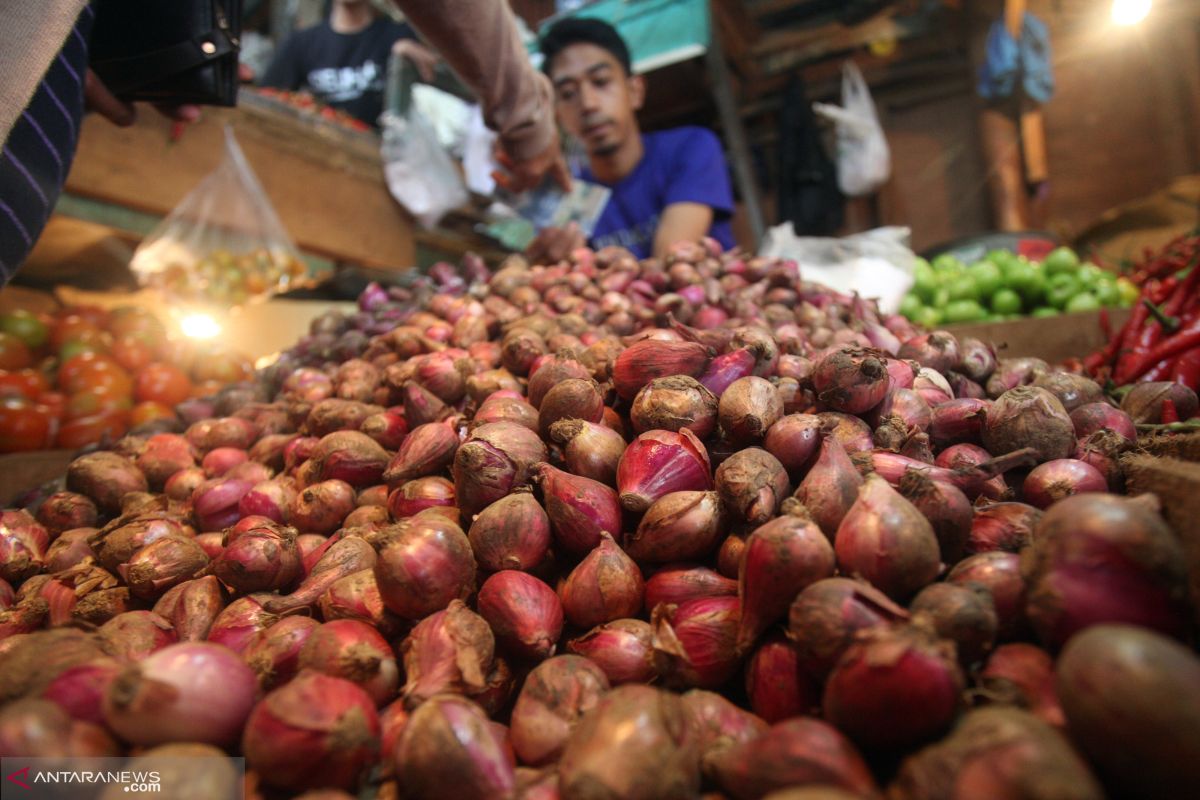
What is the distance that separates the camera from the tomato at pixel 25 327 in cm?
303

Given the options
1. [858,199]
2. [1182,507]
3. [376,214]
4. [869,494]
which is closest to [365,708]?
[869,494]

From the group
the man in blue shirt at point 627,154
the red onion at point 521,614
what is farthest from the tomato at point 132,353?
the red onion at point 521,614

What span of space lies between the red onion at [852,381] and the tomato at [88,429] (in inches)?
109

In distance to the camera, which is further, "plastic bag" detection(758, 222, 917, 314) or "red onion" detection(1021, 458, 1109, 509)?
"plastic bag" detection(758, 222, 917, 314)

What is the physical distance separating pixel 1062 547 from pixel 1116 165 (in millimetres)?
6764

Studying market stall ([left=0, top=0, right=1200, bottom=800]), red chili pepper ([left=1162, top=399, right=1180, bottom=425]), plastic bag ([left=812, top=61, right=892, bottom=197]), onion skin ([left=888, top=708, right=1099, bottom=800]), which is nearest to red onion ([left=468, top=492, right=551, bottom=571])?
market stall ([left=0, top=0, right=1200, bottom=800])

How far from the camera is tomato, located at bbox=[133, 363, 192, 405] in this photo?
2.97 m

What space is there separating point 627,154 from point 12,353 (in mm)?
3600

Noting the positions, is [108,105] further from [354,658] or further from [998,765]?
[998,765]

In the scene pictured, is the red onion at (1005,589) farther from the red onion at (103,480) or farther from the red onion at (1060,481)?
the red onion at (103,480)

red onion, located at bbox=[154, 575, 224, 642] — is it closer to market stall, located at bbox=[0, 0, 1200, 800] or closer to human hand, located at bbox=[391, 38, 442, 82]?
market stall, located at bbox=[0, 0, 1200, 800]

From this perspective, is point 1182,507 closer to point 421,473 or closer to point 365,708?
point 365,708

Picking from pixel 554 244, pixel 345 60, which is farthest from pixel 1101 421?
pixel 345 60

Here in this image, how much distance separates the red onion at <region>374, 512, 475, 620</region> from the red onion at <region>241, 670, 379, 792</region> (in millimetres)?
205
